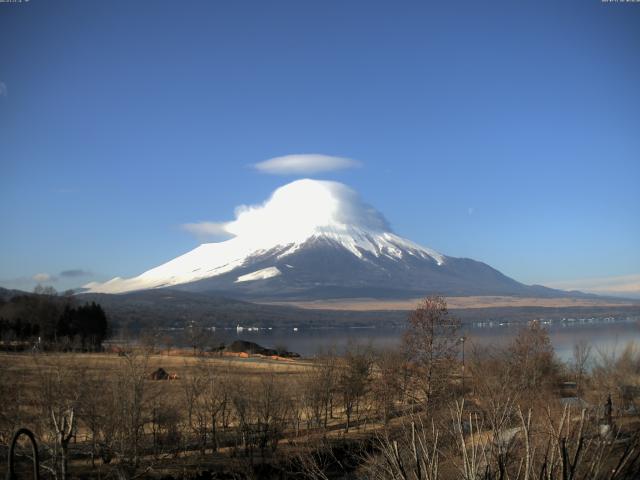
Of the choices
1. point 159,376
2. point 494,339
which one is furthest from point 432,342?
point 494,339

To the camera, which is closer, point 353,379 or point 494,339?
point 353,379

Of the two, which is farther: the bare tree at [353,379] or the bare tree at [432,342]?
the bare tree at [353,379]

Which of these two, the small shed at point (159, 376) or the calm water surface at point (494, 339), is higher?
the small shed at point (159, 376)

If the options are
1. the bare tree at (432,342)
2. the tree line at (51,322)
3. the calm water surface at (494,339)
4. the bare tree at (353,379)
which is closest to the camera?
the bare tree at (432,342)

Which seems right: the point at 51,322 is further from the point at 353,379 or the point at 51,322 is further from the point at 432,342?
the point at 432,342

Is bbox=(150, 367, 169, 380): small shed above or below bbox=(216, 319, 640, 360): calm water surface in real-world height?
above

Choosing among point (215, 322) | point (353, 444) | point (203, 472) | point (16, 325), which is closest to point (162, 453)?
point (203, 472)

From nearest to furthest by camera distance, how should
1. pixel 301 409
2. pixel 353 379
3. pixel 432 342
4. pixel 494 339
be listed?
pixel 432 342 < pixel 301 409 < pixel 353 379 < pixel 494 339

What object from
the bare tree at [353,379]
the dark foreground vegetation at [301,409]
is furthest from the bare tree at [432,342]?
the bare tree at [353,379]

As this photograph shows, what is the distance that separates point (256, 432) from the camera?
2720 centimetres

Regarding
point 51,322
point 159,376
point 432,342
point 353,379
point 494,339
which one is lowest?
point 494,339

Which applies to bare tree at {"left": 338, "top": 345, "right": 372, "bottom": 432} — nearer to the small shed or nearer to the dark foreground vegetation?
the dark foreground vegetation

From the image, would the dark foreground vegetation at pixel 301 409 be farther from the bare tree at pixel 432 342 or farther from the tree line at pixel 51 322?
the tree line at pixel 51 322

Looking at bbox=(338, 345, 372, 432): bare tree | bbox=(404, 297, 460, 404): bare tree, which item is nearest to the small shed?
bbox=(338, 345, 372, 432): bare tree
